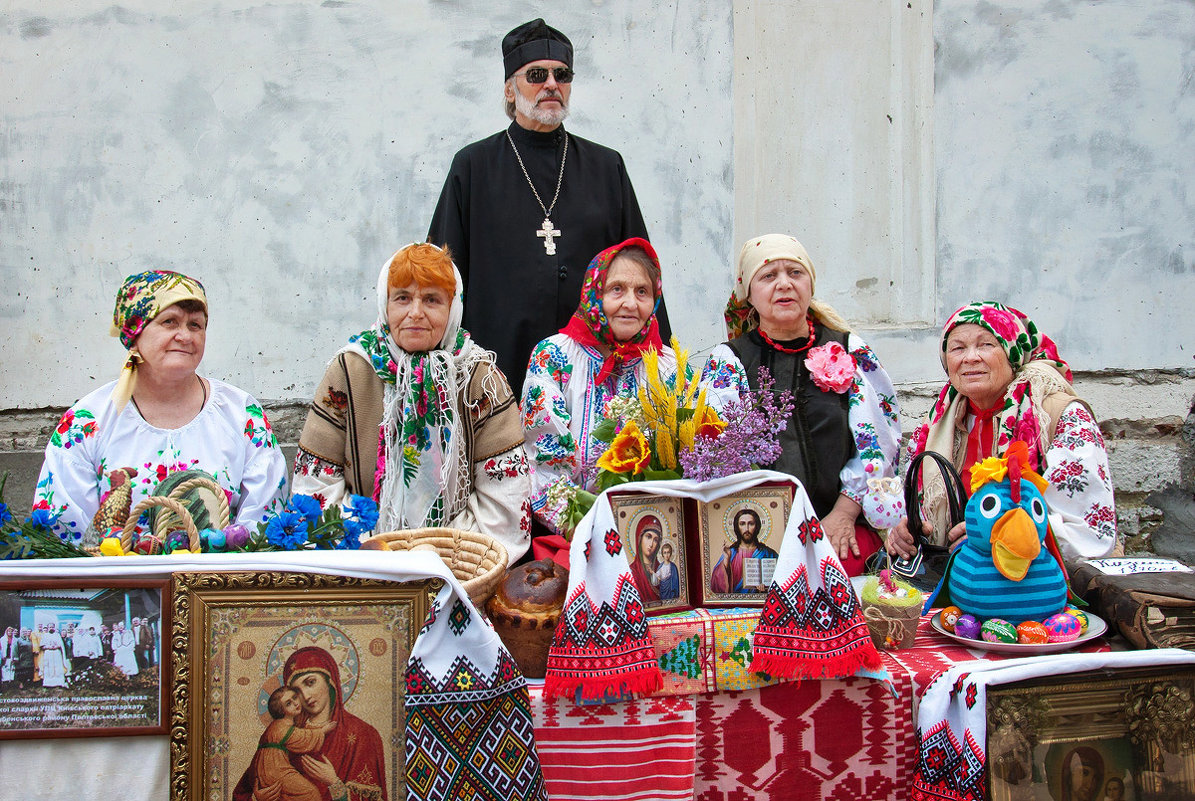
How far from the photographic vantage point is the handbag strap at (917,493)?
3.24 metres

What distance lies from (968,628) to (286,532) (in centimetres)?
206

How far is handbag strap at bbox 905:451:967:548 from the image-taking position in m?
3.24

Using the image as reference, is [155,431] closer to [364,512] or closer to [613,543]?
[364,512]

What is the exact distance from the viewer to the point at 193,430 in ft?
11.2

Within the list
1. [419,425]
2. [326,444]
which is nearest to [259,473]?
[326,444]

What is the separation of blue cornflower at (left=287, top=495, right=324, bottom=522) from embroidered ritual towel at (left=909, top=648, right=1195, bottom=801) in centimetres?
183

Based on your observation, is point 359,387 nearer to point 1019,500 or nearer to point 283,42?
point 1019,500

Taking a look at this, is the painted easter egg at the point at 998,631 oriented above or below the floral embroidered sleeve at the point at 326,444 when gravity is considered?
below

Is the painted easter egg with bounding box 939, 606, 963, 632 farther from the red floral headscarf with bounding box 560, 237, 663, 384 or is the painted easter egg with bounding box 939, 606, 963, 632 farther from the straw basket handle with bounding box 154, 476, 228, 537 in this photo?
the straw basket handle with bounding box 154, 476, 228, 537

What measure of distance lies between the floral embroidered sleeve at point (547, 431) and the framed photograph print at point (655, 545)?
876 millimetres

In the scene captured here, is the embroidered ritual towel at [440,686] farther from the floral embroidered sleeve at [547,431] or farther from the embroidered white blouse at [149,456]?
the floral embroidered sleeve at [547,431]

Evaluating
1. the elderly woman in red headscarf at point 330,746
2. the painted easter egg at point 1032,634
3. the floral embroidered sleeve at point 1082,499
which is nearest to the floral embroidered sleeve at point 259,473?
the elderly woman in red headscarf at point 330,746

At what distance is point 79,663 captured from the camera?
2.36m

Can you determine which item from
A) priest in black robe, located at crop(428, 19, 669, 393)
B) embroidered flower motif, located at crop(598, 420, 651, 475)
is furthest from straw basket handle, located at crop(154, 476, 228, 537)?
priest in black robe, located at crop(428, 19, 669, 393)
